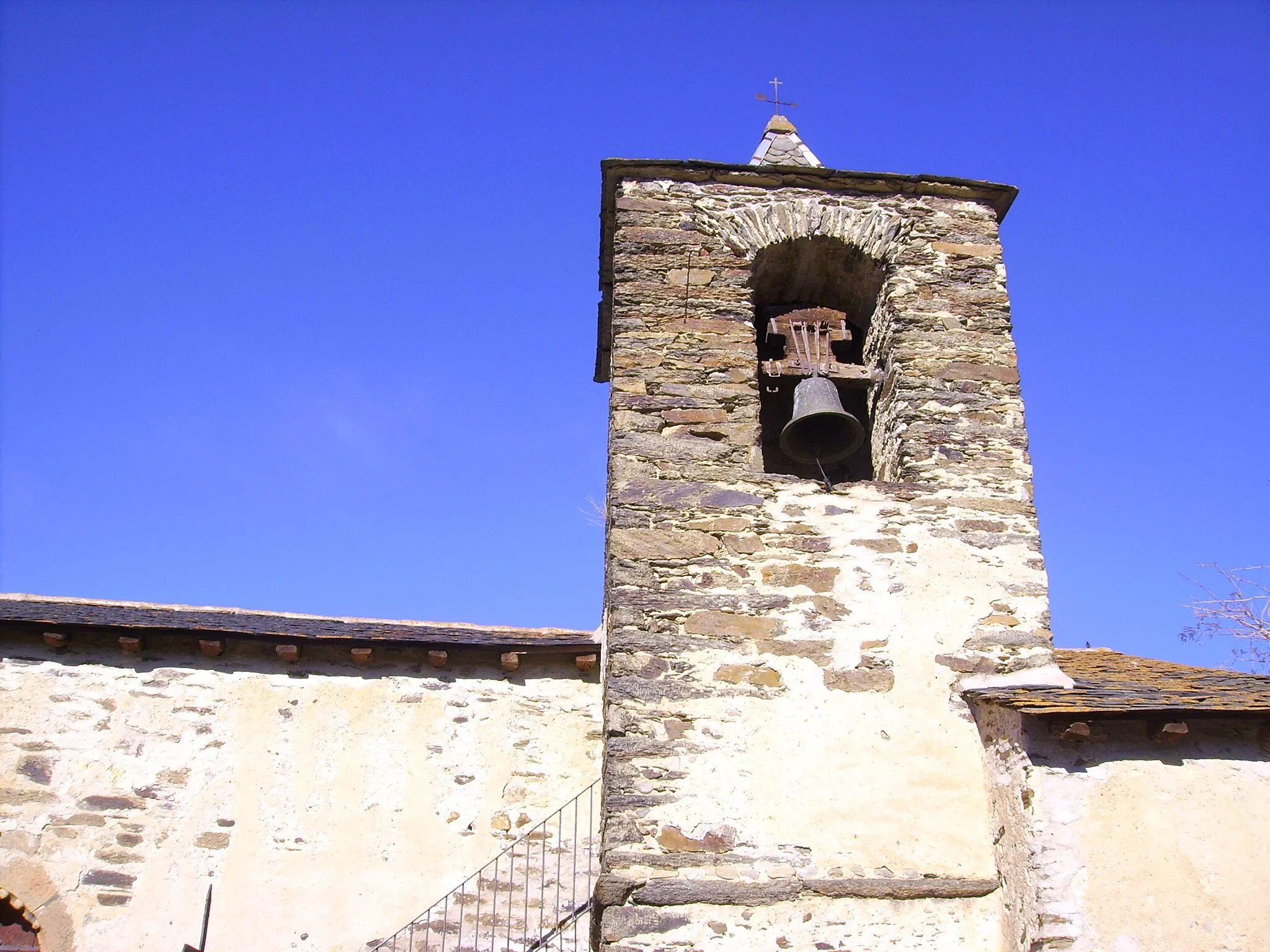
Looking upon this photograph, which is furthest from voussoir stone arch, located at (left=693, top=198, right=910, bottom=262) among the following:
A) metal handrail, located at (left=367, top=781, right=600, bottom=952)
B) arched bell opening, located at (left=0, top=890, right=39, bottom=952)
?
arched bell opening, located at (left=0, top=890, right=39, bottom=952)

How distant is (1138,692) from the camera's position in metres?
5.07

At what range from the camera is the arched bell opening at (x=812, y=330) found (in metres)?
6.62

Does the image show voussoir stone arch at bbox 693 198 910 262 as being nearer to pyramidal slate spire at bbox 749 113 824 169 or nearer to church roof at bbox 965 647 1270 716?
pyramidal slate spire at bbox 749 113 824 169

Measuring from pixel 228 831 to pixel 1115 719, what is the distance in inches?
213

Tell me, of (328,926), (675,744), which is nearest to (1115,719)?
(675,744)

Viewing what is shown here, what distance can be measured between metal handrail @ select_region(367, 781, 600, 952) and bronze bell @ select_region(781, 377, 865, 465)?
2.86 metres

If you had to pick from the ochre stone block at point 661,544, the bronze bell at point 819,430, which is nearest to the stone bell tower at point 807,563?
the ochre stone block at point 661,544

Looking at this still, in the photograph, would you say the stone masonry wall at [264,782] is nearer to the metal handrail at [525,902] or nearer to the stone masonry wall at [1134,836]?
the metal handrail at [525,902]

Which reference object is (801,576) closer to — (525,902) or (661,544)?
(661,544)

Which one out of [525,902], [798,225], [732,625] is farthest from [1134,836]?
[798,225]

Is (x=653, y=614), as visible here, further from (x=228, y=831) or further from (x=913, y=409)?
(x=228, y=831)

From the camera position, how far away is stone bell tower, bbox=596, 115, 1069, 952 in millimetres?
4723

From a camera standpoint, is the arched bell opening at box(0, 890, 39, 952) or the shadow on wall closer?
the arched bell opening at box(0, 890, 39, 952)

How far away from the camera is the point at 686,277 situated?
6.59 meters
